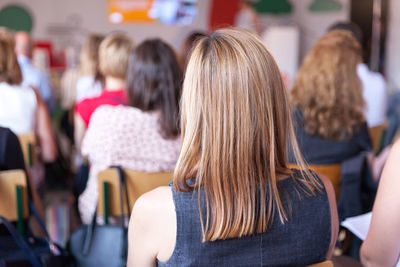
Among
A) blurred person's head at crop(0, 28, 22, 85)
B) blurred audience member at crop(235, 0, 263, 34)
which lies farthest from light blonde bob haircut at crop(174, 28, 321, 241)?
blurred audience member at crop(235, 0, 263, 34)

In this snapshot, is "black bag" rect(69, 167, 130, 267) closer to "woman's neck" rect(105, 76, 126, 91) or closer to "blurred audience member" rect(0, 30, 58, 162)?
"blurred audience member" rect(0, 30, 58, 162)

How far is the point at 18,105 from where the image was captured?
2715 millimetres

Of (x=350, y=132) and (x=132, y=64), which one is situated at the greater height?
(x=132, y=64)

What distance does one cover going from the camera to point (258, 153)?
3.53ft

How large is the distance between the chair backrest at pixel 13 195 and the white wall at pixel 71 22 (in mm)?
5764

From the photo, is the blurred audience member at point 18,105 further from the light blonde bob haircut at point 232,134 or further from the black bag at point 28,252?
the light blonde bob haircut at point 232,134

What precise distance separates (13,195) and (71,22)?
5.97 m

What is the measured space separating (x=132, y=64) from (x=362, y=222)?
1289 millimetres

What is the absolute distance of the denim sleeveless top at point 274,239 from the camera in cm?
102

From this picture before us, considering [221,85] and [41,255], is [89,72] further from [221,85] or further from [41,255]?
[221,85]

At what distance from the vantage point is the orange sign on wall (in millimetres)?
7379

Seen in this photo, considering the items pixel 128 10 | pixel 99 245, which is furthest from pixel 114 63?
pixel 128 10

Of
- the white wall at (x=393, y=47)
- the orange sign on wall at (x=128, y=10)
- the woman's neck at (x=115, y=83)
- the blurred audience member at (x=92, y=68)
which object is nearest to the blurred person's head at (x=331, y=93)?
the woman's neck at (x=115, y=83)

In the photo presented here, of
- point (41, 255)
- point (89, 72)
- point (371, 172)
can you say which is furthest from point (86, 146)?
point (89, 72)
